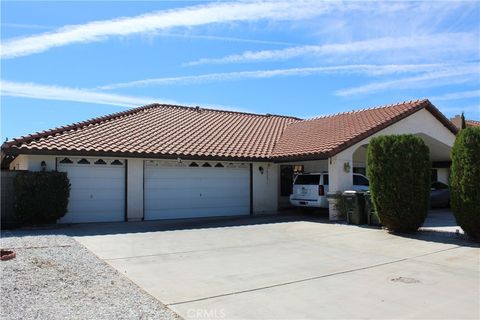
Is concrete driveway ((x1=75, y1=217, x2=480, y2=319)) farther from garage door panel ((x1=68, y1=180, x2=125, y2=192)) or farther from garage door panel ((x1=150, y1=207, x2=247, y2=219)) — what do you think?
garage door panel ((x1=150, y1=207, x2=247, y2=219))

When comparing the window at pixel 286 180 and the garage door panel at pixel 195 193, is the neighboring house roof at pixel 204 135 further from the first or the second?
the garage door panel at pixel 195 193

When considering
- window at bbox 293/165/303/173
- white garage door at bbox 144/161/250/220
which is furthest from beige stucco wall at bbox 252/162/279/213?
window at bbox 293/165/303/173

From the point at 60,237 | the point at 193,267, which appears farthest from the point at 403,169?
the point at 60,237

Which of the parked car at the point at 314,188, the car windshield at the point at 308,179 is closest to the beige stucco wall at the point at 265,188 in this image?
the parked car at the point at 314,188

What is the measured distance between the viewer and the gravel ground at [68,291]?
19.5ft

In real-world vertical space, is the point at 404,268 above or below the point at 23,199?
below

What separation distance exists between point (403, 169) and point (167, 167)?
9336 millimetres

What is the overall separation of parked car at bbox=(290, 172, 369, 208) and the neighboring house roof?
1.08m

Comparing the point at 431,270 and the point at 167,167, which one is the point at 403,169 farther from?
the point at 167,167

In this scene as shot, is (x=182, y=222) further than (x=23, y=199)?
Yes

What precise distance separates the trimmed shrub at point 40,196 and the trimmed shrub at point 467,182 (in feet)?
40.0

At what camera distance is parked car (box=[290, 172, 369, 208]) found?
18.6 metres

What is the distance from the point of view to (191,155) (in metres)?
18.5

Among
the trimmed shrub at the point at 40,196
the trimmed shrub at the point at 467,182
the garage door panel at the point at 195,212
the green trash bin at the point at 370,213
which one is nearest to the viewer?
the trimmed shrub at the point at 467,182
